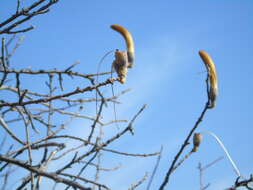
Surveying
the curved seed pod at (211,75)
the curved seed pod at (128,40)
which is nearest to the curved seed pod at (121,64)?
the curved seed pod at (128,40)

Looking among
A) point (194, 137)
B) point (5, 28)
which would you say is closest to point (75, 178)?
point (194, 137)

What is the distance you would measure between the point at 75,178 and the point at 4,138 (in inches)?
39.6

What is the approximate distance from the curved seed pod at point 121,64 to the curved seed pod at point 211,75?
1.09 feet

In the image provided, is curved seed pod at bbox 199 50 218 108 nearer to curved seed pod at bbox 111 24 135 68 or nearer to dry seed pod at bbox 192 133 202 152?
dry seed pod at bbox 192 133 202 152

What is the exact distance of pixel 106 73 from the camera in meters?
2.31

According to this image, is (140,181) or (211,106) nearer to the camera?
(211,106)

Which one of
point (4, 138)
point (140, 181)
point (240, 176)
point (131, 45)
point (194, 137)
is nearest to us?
point (240, 176)

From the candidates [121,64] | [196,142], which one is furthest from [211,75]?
[121,64]

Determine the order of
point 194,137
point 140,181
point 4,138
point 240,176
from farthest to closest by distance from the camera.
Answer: point 4,138 → point 140,181 → point 194,137 → point 240,176

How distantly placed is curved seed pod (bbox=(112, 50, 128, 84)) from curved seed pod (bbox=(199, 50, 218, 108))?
1.09 feet

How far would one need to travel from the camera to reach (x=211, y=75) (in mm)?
1447

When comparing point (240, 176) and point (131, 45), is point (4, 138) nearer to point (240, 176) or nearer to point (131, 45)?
point (131, 45)

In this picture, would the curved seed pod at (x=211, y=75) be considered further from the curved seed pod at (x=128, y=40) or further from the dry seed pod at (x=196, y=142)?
the curved seed pod at (x=128, y=40)

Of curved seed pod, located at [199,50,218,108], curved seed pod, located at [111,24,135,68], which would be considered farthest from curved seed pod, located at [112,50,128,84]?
curved seed pod, located at [199,50,218,108]
